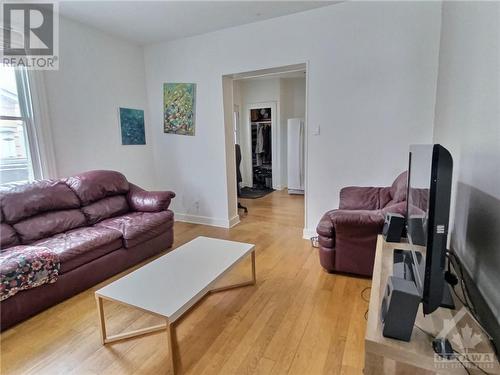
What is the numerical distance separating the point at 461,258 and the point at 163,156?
389 centimetres

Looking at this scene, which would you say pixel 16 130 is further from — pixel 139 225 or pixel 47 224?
pixel 139 225

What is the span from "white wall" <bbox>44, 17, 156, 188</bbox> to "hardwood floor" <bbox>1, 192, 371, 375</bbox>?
1.80 meters

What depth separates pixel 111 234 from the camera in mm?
2504

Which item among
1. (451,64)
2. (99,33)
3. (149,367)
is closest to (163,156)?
(99,33)

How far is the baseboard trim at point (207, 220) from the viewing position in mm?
3990

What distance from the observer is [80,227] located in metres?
2.73

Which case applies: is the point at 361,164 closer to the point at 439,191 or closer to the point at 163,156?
the point at 439,191

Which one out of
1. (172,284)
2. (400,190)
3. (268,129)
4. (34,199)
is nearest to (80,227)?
(34,199)

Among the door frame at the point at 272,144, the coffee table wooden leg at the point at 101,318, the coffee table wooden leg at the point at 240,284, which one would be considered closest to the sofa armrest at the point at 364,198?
the coffee table wooden leg at the point at 240,284

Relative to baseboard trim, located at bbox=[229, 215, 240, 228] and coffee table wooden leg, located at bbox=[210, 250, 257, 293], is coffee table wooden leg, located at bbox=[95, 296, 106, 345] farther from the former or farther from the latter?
baseboard trim, located at bbox=[229, 215, 240, 228]

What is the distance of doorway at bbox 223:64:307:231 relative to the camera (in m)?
6.23

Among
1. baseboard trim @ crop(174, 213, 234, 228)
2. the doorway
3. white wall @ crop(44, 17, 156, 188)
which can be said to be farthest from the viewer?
the doorway

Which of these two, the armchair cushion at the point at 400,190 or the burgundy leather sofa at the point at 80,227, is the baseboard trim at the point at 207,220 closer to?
the burgundy leather sofa at the point at 80,227

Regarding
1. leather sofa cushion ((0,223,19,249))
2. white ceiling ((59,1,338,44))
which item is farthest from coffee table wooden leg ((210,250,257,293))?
white ceiling ((59,1,338,44))
